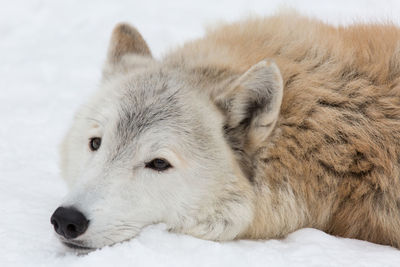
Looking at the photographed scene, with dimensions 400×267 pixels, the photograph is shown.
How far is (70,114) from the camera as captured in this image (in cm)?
820

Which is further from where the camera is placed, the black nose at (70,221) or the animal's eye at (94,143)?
the animal's eye at (94,143)

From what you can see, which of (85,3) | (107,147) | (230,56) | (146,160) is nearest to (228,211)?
(146,160)

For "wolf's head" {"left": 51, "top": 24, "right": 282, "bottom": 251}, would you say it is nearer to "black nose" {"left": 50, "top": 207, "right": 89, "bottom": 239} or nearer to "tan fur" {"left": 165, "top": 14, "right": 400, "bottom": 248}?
"black nose" {"left": 50, "top": 207, "right": 89, "bottom": 239}

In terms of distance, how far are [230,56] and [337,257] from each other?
2.05m

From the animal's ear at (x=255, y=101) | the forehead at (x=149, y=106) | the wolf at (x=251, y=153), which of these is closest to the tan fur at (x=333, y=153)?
the wolf at (x=251, y=153)

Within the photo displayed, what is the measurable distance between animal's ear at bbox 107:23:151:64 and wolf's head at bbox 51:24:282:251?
86 cm

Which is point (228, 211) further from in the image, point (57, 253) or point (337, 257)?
point (57, 253)

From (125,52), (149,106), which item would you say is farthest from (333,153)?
(125,52)

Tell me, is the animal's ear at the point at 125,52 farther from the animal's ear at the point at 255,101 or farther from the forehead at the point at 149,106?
the animal's ear at the point at 255,101

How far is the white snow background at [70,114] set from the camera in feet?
13.6

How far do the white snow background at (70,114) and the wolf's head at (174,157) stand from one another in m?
0.17

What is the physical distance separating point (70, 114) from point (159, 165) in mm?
3969

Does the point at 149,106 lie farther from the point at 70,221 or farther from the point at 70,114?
the point at 70,114

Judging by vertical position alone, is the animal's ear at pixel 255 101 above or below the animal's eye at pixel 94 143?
above
